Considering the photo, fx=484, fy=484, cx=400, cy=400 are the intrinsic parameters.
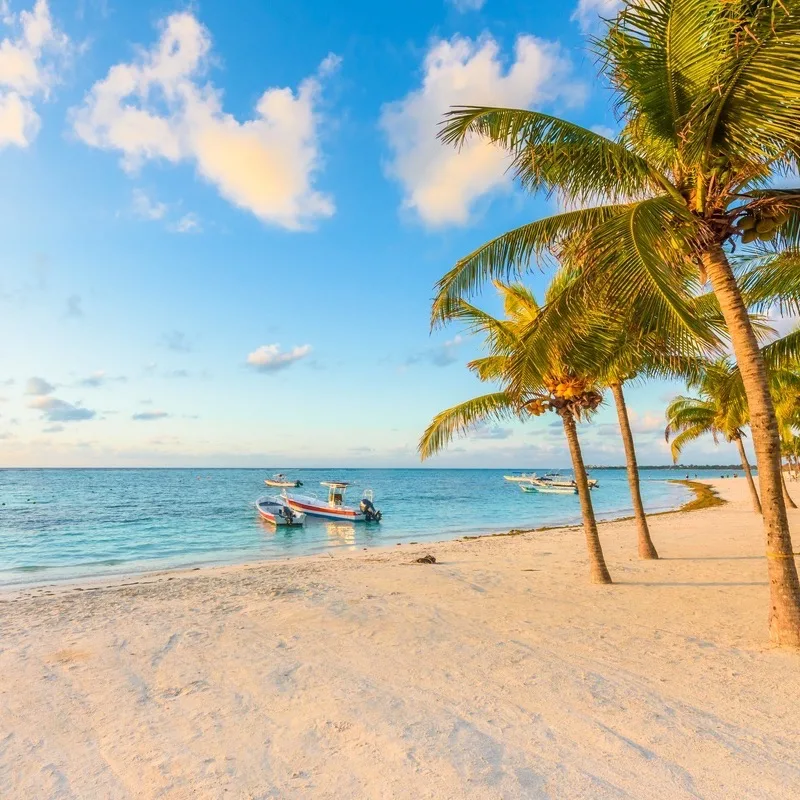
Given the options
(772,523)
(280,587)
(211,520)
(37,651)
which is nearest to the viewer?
(772,523)

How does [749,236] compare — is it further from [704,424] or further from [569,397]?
[704,424]

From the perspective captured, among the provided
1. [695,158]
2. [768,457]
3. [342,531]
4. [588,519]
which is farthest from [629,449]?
[342,531]

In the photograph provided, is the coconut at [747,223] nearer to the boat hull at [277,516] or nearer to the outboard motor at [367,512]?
the boat hull at [277,516]

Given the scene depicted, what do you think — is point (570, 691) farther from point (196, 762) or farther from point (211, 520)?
point (211, 520)

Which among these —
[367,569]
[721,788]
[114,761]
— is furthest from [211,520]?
[721,788]

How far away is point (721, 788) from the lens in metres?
3.00

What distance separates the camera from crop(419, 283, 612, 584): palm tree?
9.05 m

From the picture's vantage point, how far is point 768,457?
5270 mm

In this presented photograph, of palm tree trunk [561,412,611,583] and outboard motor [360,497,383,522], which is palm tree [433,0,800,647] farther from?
outboard motor [360,497,383,522]

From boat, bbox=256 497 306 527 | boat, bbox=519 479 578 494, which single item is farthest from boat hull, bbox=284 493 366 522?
boat, bbox=519 479 578 494

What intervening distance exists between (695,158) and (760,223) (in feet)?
3.67

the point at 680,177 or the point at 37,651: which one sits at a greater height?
the point at 680,177

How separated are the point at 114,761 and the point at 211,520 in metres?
30.3

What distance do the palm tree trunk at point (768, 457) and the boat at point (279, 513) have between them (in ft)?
79.3
